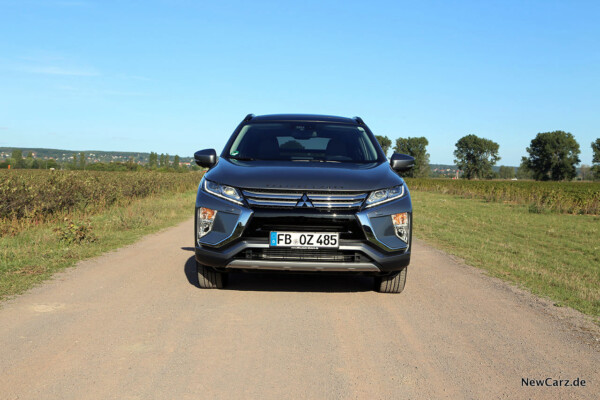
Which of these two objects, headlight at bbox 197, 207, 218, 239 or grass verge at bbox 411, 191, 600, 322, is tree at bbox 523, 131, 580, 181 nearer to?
grass verge at bbox 411, 191, 600, 322

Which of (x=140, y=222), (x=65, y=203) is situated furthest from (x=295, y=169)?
(x=65, y=203)

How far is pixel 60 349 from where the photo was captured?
355cm

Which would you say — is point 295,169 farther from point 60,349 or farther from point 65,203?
point 65,203

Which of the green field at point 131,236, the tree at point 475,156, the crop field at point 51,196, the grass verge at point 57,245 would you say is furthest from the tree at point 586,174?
the grass verge at point 57,245

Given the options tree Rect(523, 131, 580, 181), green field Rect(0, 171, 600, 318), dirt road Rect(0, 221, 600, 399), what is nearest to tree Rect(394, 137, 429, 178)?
tree Rect(523, 131, 580, 181)

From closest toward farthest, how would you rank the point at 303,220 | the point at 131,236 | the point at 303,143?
the point at 303,220 < the point at 303,143 < the point at 131,236

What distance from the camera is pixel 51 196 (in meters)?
13.3

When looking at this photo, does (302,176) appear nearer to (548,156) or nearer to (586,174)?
(548,156)

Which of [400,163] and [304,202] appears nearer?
[304,202]

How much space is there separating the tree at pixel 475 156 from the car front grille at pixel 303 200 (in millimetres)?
137935

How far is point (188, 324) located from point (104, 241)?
584 centimetres

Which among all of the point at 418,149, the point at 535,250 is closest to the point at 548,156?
the point at 418,149

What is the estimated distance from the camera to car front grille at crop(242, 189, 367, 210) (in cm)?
472

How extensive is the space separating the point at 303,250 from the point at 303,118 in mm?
2382
